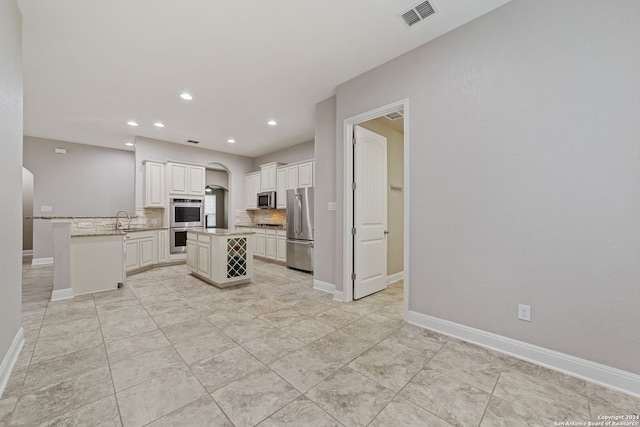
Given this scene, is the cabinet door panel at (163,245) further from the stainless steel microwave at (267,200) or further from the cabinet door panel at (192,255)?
the stainless steel microwave at (267,200)

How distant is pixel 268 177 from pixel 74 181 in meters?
4.86

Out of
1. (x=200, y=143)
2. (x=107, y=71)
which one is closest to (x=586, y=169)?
(x=107, y=71)

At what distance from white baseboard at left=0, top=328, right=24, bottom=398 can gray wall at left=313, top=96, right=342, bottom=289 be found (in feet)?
10.2

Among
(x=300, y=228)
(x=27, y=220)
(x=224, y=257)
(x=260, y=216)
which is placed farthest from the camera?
(x=260, y=216)

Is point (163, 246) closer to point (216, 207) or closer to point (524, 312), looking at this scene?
point (216, 207)

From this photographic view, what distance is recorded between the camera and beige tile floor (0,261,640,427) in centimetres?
149

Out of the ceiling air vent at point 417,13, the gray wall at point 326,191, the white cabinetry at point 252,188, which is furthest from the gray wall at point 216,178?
the ceiling air vent at point 417,13

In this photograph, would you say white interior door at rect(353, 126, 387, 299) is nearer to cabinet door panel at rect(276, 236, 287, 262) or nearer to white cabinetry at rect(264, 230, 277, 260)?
cabinet door panel at rect(276, 236, 287, 262)

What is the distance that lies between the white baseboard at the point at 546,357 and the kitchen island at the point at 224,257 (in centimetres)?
287

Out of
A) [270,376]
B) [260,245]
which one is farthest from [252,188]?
[270,376]

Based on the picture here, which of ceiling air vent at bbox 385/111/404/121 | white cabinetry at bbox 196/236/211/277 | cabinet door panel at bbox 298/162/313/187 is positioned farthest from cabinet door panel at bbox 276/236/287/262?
ceiling air vent at bbox 385/111/404/121

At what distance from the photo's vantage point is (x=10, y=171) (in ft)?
6.58

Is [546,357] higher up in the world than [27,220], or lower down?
lower down

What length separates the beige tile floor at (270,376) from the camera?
58.6 inches
